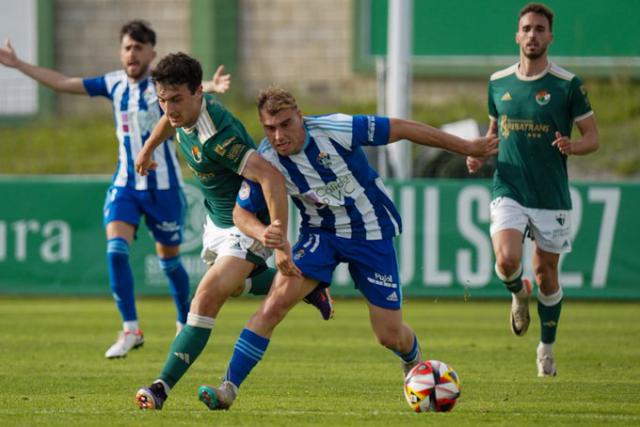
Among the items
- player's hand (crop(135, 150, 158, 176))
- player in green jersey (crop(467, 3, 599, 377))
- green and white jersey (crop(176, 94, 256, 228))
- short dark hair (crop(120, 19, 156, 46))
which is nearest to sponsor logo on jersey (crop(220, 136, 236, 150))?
green and white jersey (crop(176, 94, 256, 228))

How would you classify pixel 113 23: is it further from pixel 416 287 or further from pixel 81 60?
pixel 416 287

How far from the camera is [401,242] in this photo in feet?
52.1

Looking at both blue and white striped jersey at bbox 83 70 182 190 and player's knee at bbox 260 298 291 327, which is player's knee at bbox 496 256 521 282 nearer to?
player's knee at bbox 260 298 291 327

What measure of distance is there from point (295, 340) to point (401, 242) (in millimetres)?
4224

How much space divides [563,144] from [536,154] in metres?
0.62

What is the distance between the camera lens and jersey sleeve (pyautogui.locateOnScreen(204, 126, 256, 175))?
24.1 ft

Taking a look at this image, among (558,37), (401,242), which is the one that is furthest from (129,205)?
(558,37)

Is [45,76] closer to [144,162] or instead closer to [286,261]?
[144,162]

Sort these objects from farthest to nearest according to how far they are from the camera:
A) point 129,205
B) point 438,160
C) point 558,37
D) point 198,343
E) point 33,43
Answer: point 33,43 → point 558,37 → point 438,160 → point 129,205 → point 198,343

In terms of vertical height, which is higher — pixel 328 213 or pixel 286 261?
pixel 328 213

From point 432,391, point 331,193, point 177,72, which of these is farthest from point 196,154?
point 432,391

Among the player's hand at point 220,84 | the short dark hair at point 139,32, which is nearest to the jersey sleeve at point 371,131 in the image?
the player's hand at point 220,84

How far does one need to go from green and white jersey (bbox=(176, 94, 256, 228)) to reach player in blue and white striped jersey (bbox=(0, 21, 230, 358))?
2812 mm

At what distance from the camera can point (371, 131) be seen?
7.35m
